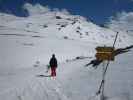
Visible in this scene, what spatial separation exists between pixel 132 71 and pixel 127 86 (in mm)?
3031

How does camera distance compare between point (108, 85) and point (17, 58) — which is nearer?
point (108, 85)

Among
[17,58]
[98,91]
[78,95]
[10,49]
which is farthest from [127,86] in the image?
[10,49]

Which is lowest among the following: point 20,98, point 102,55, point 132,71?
point 20,98

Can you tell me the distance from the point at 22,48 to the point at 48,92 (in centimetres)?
6218

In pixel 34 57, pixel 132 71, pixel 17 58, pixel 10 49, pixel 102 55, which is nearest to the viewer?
pixel 102 55

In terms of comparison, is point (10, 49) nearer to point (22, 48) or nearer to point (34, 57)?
point (22, 48)

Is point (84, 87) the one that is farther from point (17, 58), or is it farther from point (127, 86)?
point (17, 58)

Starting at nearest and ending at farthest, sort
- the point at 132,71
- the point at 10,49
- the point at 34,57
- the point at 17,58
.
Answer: the point at 132,71, the point at 17,58, the point at 34,57, the point at 10,49

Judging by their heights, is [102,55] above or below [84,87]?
above

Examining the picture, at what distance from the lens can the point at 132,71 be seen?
558 inches

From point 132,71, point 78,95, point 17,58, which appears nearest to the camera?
point 78,95

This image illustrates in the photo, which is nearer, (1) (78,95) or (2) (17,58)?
(1) (78,95)

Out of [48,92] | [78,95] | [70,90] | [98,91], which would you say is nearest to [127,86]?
[98,91]

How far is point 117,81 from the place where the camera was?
12953 mm
